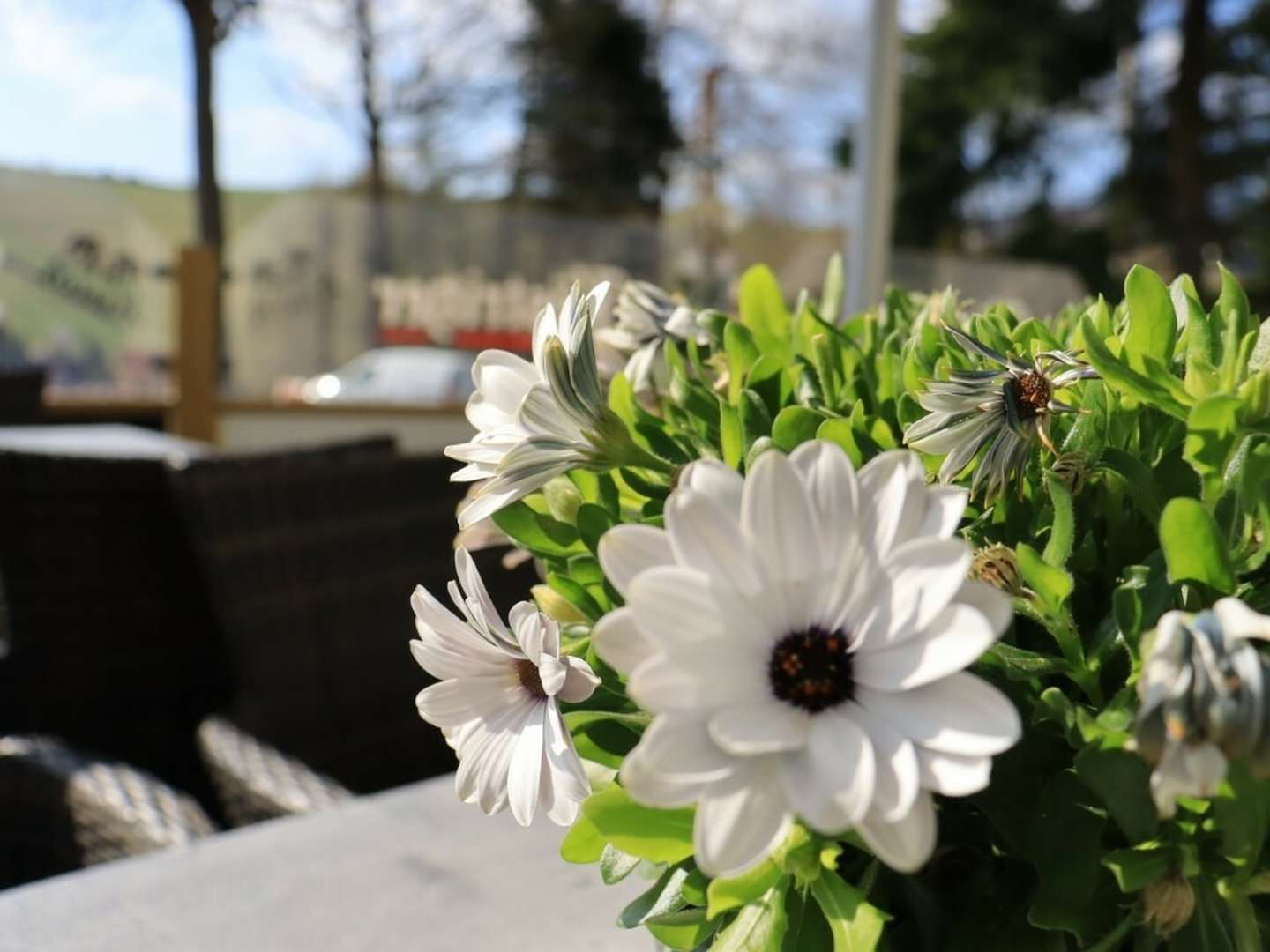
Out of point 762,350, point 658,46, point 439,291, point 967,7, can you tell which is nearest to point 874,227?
point 439,291

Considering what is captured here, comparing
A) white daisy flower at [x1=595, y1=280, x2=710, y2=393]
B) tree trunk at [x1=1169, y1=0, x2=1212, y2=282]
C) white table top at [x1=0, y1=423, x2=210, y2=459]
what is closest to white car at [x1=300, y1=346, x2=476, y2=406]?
white table top at [x1=0, y1=423, x2=210, y2=459]

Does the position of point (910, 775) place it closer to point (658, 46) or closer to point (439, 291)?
point (439, 291)

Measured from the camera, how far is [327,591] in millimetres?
1288

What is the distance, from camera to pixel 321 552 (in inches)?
50.6

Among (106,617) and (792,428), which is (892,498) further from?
(106,617)

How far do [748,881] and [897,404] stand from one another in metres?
0.15

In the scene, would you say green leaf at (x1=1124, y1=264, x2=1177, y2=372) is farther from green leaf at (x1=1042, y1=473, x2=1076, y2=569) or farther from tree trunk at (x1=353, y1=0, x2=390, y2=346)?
tree trunk at (x1=353, y1=0, x2=390, y2=346)

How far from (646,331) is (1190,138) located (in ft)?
36.1

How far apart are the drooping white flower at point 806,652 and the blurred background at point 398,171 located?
9.29ft

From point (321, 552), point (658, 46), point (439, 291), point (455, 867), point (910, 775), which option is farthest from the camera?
point (658, 46)

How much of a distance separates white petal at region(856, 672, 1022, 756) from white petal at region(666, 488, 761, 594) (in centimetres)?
4

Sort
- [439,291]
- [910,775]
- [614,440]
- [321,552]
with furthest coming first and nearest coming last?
[439,291], [321,552], [614,440], [910,775]

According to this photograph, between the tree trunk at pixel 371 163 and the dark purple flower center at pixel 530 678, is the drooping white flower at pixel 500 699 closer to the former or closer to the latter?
the dark purple flower center at pixel 530 678

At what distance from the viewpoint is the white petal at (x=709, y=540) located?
236mm
